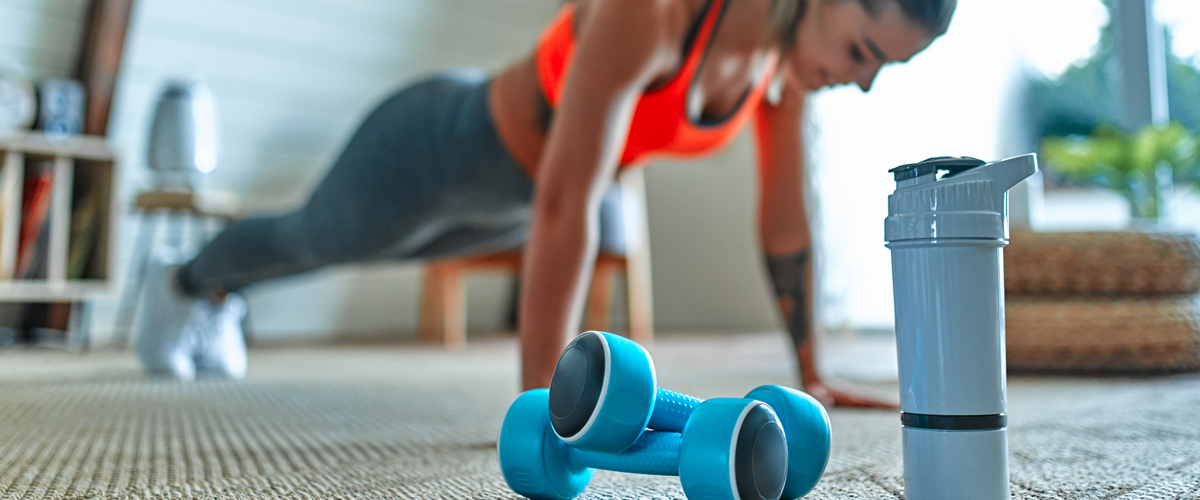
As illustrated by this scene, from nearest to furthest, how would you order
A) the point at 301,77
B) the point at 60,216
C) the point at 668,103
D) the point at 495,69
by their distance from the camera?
the point at 668,103 < the point at 60,216 < the point at 301,77 < the point at 495,69

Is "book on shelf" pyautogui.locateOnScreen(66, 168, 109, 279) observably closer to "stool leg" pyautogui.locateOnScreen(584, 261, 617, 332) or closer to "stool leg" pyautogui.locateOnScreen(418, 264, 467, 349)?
"stool leg" pyautogui.locateOnScreen(418, 264, 467, 349)

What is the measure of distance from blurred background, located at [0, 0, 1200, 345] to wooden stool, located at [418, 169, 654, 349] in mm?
263

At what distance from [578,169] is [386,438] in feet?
1.11

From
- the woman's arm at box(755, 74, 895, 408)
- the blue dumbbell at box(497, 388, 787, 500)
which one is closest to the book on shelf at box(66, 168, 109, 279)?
the woman's arm at box(755, 74, 895, 408)

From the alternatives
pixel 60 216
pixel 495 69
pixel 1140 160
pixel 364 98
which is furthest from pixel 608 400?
pixel 495 69

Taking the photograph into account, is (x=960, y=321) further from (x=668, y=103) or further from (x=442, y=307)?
(x=442, y=307)

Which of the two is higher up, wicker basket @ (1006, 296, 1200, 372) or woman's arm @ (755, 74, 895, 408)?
woman's arm @ (755, 74, 895, 408)

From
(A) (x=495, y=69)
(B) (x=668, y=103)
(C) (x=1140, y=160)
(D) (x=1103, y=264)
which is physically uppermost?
(A) (x=495, y=69)

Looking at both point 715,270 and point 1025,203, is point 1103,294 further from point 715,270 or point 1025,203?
point 715,270

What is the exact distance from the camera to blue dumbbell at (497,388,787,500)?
1.31ft

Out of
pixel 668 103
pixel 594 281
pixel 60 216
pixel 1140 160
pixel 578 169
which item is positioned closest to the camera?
pixel 578 169

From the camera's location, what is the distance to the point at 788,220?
115 centimetres

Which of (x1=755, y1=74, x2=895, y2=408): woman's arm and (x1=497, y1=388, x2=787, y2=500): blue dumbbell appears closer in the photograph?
(x1=497, y1=388, x2=787, y2=500): blue dumbbell

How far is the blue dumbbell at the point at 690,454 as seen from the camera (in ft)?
1.31
